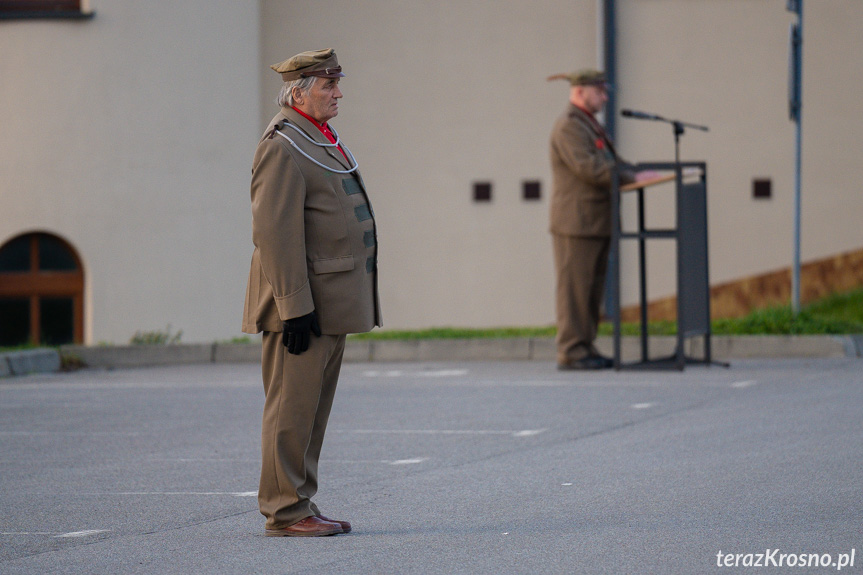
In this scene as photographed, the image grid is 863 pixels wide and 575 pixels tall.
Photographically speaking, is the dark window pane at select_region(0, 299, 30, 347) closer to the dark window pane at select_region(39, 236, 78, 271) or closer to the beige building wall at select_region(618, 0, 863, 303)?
the dark window pane at select_region(39, 236, 78, 271)

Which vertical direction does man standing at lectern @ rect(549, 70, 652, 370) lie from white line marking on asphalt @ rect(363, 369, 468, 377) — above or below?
above

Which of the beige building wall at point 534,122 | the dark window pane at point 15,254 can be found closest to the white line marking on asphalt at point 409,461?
the beige building wall at point 534,122

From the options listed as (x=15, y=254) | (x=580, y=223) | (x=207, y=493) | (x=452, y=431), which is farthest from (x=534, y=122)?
(x=207, y=493)

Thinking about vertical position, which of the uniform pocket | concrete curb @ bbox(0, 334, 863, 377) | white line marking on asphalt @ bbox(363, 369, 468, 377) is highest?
the uniform pocket

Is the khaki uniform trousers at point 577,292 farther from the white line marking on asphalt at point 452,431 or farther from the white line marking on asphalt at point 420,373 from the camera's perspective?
the white line marking on asphalt at point 452,431

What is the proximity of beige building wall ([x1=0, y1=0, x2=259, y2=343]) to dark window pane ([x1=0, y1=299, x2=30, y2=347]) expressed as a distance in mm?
734

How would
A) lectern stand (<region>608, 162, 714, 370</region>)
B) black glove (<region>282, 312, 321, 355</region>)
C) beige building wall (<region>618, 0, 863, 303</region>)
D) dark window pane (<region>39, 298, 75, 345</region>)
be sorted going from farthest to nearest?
dark window pane (<region>39, 298, 75, 345</region>) < beige building wall (<region>618, 0, 863, 303</region>) < lectern stand (<region>608, 162, 714, 370</region>) < black glove (<region>282, 312, 321, 355</region>)

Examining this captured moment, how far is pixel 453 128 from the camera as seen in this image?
56.0ft

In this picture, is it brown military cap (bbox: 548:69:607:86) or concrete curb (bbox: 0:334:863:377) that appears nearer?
brown military cap (bbox: 548:69:607:86)

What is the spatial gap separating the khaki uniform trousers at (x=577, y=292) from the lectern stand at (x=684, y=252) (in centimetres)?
18

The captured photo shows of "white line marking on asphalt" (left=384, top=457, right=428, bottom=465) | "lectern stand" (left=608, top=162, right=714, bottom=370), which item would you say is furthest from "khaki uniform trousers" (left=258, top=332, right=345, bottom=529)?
"lectern stand" (left=608, top=162, right=714, bottom=370)

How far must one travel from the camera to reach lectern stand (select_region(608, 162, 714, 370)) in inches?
450

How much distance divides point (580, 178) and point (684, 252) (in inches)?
38.7

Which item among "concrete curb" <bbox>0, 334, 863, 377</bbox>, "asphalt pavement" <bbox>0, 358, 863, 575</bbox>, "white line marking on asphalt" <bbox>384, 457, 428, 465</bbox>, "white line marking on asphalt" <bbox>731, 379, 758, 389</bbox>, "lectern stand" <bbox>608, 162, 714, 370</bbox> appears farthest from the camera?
"concrete curb" <bbox>0, 334, 863, 377</bbox>
